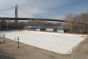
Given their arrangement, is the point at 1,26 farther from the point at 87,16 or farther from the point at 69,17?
the point at 87,16

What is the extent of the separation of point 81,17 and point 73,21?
381cm

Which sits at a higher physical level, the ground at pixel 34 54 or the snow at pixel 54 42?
the ground at pixel 34 54

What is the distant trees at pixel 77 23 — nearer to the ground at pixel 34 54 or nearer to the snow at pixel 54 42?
the snow at pixel 54 42

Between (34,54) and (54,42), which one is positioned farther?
(54,42)

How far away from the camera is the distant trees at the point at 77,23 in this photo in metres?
46.7

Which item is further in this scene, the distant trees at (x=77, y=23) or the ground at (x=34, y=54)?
the distant trees at (x=77, y=23)

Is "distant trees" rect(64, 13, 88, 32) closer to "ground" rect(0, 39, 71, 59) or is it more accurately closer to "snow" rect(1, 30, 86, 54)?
"snow" rect(1, 30, 86, 54)

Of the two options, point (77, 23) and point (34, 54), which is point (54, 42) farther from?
point (77, 23)

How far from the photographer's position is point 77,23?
4853 centimetres

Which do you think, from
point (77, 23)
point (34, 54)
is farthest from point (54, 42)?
point (77, 23)

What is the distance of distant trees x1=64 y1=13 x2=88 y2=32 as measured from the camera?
46.7 metres

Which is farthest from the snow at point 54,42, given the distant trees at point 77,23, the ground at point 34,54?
the distant trees at point 77,23

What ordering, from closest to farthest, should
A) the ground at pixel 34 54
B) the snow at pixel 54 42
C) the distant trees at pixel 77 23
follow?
the ground at pixel 34 54 < the snow at pixel 54 42 < the distant trees at pixel 77 23

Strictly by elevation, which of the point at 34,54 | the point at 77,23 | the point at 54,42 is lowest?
the point at 54,42
